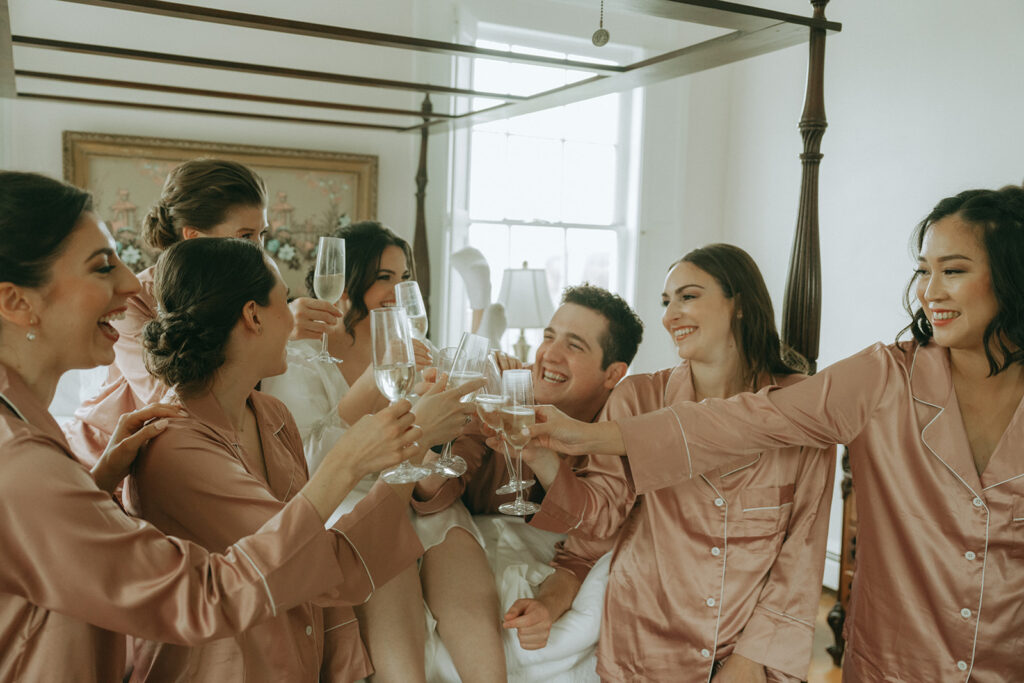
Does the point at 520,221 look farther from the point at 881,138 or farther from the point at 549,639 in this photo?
the point at 549,639

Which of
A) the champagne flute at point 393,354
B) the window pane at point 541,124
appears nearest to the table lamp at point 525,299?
the window pane at point 541,124

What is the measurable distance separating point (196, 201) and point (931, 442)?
199 cm

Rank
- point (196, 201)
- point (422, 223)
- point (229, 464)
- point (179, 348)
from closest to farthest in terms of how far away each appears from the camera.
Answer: point (229, 464) → point (179, 348) → point (196, 201) → point (422, 223)

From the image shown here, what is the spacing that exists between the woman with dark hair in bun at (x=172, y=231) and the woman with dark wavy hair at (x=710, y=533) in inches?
39.6

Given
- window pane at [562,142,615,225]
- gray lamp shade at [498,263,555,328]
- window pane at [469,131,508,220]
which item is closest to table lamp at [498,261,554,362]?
gray lamp shade at [498,263,555,328]

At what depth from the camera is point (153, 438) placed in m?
1.47

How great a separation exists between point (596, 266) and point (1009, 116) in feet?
8.66

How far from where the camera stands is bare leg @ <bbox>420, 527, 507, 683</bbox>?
188 centimetres

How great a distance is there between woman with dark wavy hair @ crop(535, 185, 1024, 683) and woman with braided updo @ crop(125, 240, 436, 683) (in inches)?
23.3

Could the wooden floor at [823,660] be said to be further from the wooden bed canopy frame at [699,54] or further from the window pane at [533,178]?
the window pane at [533,178]

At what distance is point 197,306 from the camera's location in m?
1.54

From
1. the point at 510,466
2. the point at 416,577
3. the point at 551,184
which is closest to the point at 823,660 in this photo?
the point at 416,577

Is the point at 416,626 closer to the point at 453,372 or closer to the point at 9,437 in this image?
the point at 453,372

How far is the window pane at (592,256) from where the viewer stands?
221 inches
